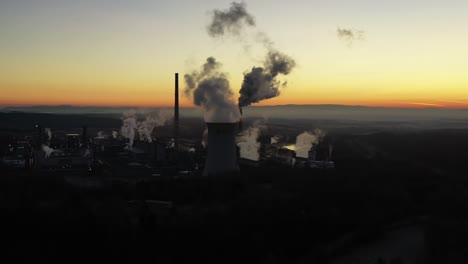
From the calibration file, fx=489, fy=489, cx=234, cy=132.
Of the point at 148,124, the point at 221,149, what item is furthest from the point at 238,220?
the point at 148,124

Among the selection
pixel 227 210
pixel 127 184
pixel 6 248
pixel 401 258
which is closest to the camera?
pixel 6 248

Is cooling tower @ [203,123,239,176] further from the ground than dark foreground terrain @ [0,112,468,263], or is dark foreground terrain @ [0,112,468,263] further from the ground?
cooling tower @ [203,123,239,176]

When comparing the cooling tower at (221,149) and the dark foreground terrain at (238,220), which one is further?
the cooling tower at (221,149)

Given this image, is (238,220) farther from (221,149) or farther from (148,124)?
(148,124)

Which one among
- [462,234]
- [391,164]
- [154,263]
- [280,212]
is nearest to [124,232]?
[154,263]

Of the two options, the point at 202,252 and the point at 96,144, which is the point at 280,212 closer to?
the point at 202,252
